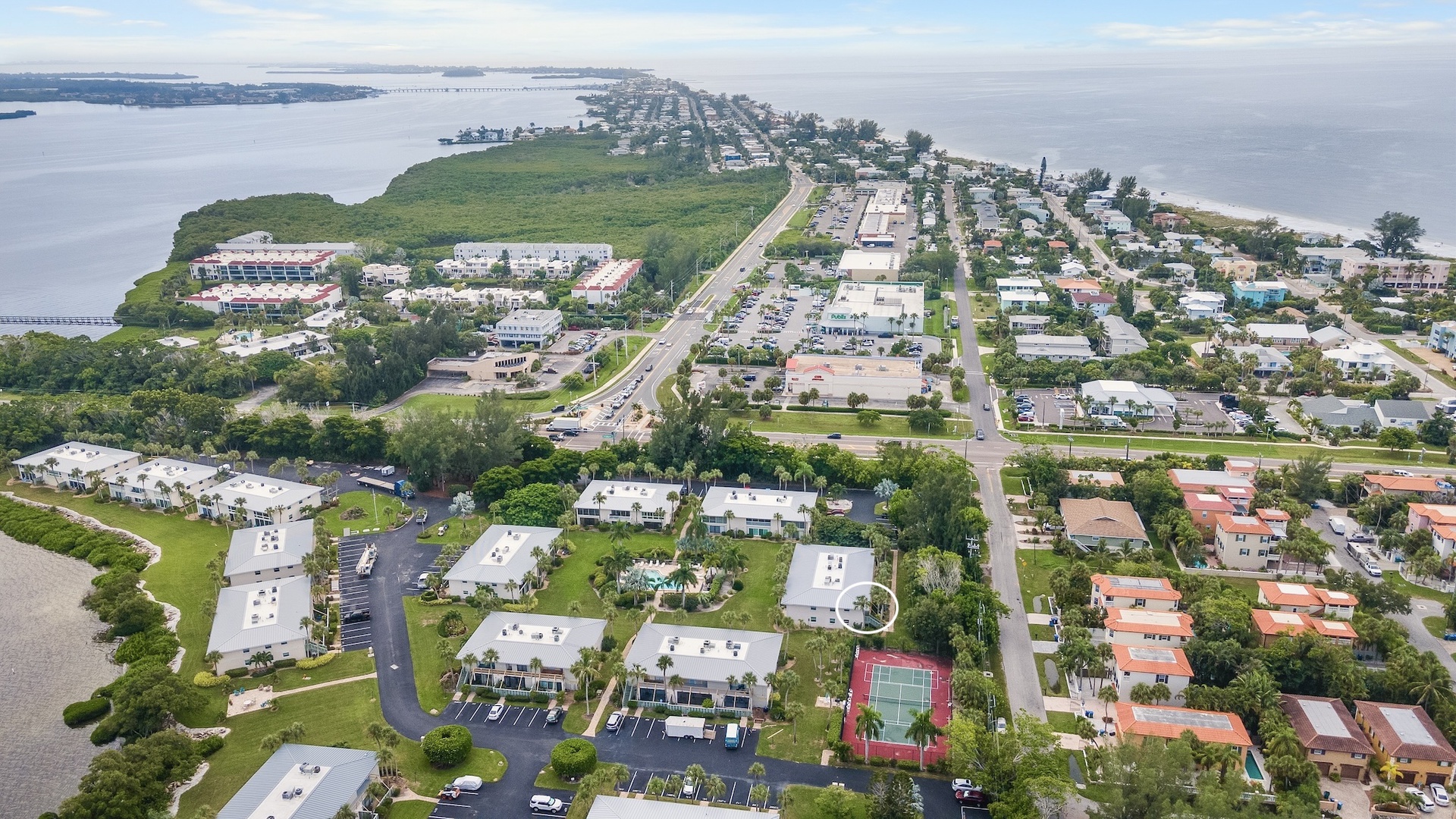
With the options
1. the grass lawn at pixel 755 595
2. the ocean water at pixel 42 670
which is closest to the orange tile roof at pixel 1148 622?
the grass lawn at pixel 755 595

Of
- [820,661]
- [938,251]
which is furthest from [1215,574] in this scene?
[938,251]

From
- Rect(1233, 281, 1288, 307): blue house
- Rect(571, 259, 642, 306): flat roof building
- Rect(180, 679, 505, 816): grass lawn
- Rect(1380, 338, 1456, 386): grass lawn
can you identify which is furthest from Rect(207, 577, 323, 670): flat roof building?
Rect(1233, 281, 1288, 307): blue house

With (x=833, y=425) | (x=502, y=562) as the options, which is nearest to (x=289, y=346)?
(x=502, y=562)

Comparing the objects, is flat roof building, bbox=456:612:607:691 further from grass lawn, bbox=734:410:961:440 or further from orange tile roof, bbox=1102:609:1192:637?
grass lawn, bbox=734:410:961:440

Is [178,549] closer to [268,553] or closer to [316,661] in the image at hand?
[268,553]

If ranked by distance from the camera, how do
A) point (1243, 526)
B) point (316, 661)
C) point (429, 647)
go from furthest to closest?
point (1243, 526) → point (429, 647) → point (316, 661)

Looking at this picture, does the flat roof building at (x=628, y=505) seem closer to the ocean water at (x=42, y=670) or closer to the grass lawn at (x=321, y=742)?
the grass lawn at (x=321, y=742)
